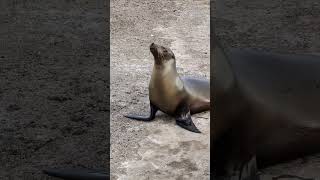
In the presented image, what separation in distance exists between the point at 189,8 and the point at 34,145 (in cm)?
232

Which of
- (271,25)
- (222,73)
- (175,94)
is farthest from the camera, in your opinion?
(271,25)

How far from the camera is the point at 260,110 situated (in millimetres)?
2611

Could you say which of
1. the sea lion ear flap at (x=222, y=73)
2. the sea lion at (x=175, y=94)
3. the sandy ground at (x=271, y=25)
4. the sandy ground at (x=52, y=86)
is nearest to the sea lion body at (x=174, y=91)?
the sea lion at (x=175, y=94)

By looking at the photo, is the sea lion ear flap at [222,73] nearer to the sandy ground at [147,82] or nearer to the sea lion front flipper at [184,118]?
the sandy ground at [147,82]

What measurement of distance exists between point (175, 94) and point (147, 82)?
613 millimetres

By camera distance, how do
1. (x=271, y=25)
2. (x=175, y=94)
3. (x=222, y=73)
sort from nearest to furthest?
(x=222, y=73) → (x=175, y=94) → (x=271, y=25)

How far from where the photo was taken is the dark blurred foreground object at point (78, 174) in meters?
2.60

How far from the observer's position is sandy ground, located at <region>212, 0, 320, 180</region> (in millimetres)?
4238

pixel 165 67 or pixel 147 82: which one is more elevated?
pixel 165 67

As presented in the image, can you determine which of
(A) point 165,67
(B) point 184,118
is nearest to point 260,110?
(B) point 184,118

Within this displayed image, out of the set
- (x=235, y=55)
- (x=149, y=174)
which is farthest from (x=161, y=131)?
(x=235, y=55)

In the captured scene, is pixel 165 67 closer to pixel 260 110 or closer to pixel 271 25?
pixel 260 110

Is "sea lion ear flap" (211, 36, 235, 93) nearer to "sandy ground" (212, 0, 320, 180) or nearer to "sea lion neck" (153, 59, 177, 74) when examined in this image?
"sea lion neck" (153, 59, 177, 74)

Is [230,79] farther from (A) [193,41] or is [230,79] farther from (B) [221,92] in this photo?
(A) [193,41]
